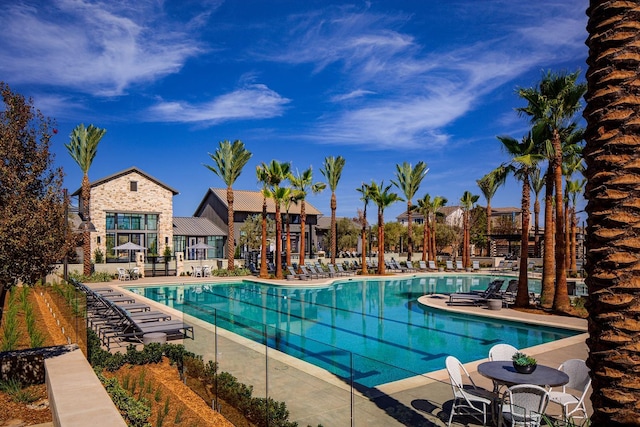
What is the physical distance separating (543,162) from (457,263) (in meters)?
21.3

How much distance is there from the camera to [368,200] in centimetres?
3519

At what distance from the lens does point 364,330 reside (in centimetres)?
1483

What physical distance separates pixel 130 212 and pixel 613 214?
40.3 metres

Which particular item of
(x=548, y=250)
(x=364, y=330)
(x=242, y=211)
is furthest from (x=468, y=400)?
(x=242, y=211)

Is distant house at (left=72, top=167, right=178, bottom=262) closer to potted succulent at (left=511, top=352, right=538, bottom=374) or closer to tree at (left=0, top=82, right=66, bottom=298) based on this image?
tree at (left=0, top=82, right=66, bottom=298)

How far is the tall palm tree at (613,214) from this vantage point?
301 centimetres

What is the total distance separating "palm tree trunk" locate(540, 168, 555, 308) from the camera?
647 inches

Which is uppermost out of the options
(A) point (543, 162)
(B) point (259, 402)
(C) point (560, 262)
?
(A) point (543, 162)

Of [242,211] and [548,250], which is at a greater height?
[242,211]

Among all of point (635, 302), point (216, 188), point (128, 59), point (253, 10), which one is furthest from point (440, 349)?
point (216, 188)

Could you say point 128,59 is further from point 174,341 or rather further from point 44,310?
point 174,341

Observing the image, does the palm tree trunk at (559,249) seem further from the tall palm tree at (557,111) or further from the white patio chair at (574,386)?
the white patio chair at (574,386)

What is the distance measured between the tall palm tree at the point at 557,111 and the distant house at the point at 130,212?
31.1m

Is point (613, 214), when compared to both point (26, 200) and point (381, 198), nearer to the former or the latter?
point (26, 200)
